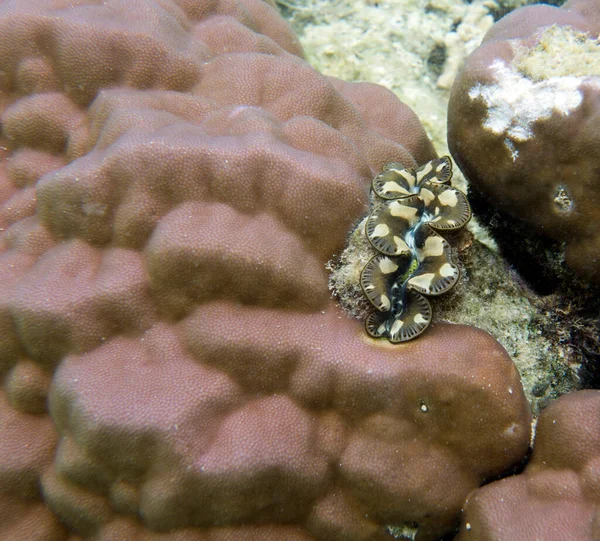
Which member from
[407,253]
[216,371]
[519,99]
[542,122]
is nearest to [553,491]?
[407,253]

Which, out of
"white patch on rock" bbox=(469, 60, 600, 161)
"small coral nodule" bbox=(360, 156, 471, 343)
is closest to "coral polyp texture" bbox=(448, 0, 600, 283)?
"white patch on rock" bbox=(469, 60, 600, 161)

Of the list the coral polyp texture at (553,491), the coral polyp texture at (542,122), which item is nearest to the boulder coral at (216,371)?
the coral polyp texture at (553,491)

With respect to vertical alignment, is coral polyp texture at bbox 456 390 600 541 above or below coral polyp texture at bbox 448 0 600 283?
below

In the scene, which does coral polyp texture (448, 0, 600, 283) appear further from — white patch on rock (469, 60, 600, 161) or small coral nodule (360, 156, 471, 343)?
small coral nodule (360, 156, 471, 343)

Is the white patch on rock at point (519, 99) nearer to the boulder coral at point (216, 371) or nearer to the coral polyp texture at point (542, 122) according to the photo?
the coral polyp texture at point (542, 122)

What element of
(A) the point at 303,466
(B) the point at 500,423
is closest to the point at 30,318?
(A) the point at 303,466

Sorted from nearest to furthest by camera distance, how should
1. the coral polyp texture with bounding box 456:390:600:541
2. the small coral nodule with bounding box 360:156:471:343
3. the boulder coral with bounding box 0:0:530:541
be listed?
the coral polyp texture with bounding box 456:390:600:541 → the boulder coral with bounding box 0:0:530:541 → the small coral nodule with bounding box 360:156:471:343

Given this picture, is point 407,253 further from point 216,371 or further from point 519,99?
point 216,371

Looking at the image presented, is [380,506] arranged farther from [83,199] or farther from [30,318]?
[83,199]
